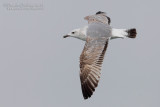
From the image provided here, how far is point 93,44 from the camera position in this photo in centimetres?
2497

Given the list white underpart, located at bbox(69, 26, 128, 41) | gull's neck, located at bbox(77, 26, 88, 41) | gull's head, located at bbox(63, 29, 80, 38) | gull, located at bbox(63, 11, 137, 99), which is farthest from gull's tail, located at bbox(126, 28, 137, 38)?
gull's head, located at bbox(63, 29, 80, 38)

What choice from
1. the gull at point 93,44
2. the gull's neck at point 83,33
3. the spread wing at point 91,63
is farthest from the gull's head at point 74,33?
the spread wing at point 91,63

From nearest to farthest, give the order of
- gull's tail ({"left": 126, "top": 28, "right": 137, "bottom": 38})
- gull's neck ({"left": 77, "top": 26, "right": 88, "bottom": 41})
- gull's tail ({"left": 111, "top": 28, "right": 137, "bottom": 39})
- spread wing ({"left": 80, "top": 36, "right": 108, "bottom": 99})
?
1. spread wing ({"left": 80, "top": 36, "right": 108, "bottom": 99})
2. gull's neck ({"left": 77, "top": 26, "right": 88, "bottom": 41})
3. gull's tail ({"left": 111, "top": 28, "right": 137, "bottom": 39})
4. gull's tail ({"left": 126, "top": 28, "right": 137, "bottom": 38})

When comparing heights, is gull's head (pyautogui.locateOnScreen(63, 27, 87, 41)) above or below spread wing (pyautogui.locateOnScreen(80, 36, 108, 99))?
above

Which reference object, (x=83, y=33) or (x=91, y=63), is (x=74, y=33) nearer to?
(x=83, y=33)

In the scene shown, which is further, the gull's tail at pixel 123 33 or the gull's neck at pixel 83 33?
the gull's tail at pixel 123 33

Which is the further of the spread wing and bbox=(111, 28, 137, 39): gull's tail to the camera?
bbox=(111, 28, 137, 39): gull's tail

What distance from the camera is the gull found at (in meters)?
23.8

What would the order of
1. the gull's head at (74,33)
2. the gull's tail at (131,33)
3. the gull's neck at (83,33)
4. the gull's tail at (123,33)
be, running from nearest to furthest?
Answer: 1. the gull's neck at (83,33)
2. the gull's tail at (123,33)
3. the gull's head at (74,33)
4. the gull's tail at (131,33)

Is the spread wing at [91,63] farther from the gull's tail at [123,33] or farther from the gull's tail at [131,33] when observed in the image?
the gull's tail at [131,33]

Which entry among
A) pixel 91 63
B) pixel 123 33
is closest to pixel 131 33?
pixel 123 33

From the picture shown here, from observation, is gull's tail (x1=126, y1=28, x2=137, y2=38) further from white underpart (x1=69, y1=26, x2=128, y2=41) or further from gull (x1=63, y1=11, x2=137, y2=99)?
white underpart (x1=69, y1=26, x2=128, y2=41)

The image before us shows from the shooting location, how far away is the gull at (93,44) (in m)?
23.8

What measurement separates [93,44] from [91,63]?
3.34 ft
